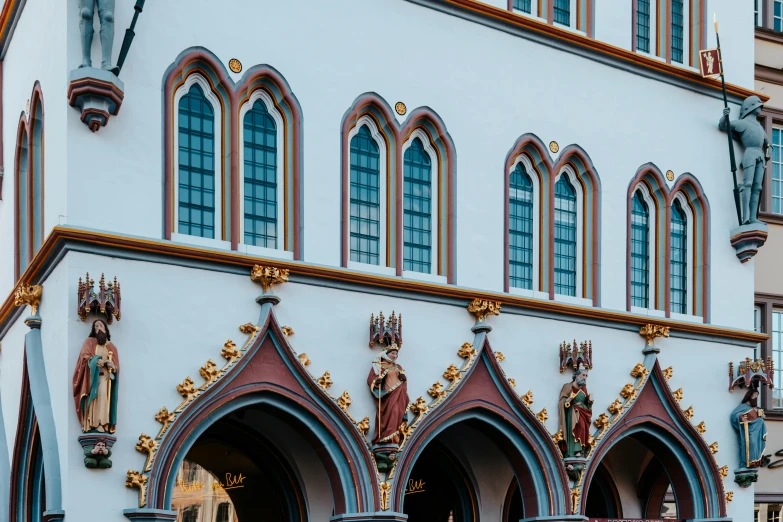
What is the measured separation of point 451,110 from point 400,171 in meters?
1.61

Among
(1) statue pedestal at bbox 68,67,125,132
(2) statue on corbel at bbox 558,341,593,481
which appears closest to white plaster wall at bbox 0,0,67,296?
(1) statue pedestal at bbox 68,67,125,132

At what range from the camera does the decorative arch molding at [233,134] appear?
65.8 feet

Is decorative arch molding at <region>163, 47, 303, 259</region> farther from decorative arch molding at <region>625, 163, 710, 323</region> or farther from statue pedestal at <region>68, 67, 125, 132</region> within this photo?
decorative arch molding at <region>625, 163, 710, 323</region>

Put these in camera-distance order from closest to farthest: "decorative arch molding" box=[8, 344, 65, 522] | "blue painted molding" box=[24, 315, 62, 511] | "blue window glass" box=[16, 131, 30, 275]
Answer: "blue painted molding" box=[24, 315, 62, 511] → "decorative arch molding" box=[8, 344, 65, 522] → "blue window glass" box=[16, 131, 30, 275]

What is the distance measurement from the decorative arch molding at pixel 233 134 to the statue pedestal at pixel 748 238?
379 inches

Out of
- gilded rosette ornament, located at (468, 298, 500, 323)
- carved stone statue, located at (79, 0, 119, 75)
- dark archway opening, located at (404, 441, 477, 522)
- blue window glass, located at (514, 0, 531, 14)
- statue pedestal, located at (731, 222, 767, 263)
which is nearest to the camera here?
carved stone statue, located at (79, 0, 119, 75)

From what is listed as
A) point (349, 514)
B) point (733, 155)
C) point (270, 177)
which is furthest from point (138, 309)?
point (733, 155)

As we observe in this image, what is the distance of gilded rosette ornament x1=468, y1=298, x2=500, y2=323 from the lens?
22547mm

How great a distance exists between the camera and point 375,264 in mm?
22062

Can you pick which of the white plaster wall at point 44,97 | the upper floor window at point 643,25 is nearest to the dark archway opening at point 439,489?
the white plaster wall at point 44,97

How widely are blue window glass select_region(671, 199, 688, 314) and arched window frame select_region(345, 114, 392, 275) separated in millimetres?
6607

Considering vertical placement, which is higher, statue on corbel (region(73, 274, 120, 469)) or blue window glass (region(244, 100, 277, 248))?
blue window glass (region(244, 100, 277, 248))

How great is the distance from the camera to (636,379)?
24.5 meters

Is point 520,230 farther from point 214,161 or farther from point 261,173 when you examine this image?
point 214,161
